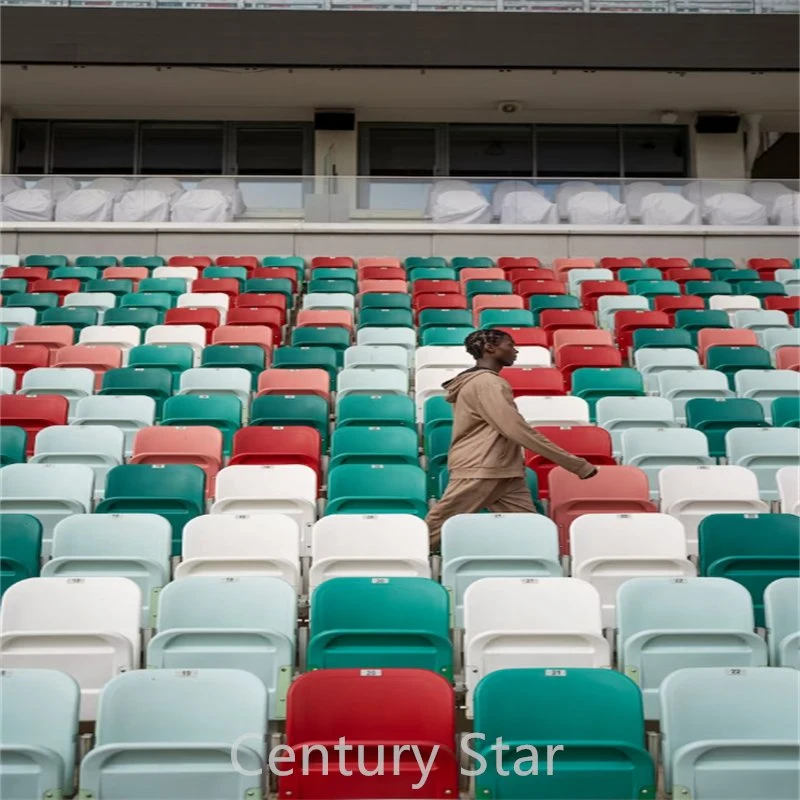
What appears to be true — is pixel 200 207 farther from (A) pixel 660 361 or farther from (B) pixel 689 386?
(B) pixel 689 386

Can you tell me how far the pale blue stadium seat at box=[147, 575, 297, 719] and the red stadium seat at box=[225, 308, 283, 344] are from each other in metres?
6.14

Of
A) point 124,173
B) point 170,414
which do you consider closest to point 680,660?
point 170,414

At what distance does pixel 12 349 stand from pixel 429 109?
1124 cm

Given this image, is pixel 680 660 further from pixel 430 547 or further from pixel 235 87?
pixel 235 87

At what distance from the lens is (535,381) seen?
860 centimetres

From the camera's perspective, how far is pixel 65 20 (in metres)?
16.3

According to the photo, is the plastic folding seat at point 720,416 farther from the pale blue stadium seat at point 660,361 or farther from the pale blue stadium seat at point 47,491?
the pale blue stadium seat at point 47,491

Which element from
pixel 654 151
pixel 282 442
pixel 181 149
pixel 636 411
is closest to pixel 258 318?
pixel 282 442

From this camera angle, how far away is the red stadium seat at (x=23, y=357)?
9.39 metres

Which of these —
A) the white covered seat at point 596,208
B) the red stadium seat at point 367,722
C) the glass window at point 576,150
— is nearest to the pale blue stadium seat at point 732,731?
the red stadium seat at point 367,722

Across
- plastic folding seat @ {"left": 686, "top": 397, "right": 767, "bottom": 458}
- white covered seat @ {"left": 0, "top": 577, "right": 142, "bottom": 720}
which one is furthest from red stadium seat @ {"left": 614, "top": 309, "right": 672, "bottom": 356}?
white covered seat @ {"left": 0, "top": 577, "right": 142, "bottom": 720}

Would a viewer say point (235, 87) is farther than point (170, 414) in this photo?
Yes

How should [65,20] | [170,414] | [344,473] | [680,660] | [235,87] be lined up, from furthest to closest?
1. [235,87]
2. [65,20]
3. [170,414]
4. [344,473]
5. [680,660]

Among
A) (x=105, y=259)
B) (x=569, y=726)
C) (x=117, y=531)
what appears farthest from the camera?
(x=105, y=259)
